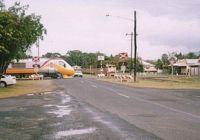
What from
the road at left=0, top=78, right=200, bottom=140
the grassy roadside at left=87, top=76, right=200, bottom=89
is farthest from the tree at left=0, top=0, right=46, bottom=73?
the road at left=0, top=78, right=200, bottom=140

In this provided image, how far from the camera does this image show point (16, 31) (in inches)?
1801

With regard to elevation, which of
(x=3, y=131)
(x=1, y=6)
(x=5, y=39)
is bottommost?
(x=3, y=131)

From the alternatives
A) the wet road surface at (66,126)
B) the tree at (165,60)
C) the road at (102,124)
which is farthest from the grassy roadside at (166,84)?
the tree at (165,60)

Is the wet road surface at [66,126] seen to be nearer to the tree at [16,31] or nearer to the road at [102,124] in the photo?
the road at [102,124]

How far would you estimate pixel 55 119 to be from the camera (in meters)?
18.0

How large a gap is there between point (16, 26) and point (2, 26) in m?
4.81

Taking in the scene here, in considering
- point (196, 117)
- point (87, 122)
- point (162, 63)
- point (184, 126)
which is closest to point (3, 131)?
point (87, 122)

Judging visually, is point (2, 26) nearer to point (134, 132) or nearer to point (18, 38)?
point (18, 38)

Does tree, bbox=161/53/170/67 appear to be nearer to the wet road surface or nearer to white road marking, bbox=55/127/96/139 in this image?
the wet road surface

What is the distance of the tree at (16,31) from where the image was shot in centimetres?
4351

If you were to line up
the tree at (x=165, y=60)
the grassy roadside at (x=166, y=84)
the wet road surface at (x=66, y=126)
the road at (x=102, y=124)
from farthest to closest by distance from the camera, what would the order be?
the tree at (x=165, y=60) < the grassy roadside at (x=166, y=84) < the road at (x=102, y=124) < the wet road surface at (x=66, y=126)

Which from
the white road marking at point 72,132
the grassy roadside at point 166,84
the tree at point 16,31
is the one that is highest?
the tree at point 16,31

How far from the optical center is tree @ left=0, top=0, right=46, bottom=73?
4351 centimetres

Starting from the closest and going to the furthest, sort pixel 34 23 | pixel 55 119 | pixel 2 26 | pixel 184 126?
pixel 184 126
pixel 55 119
pixel 2 26
pixel 34 23
